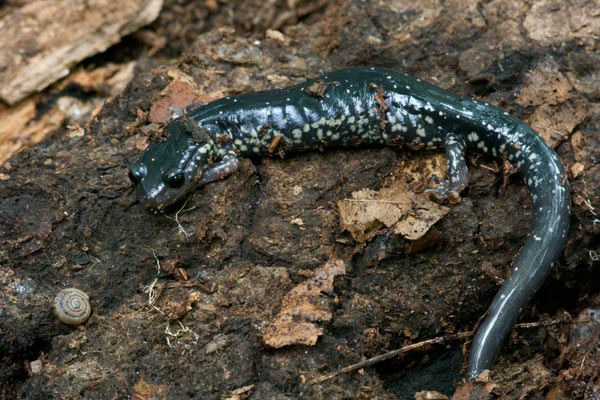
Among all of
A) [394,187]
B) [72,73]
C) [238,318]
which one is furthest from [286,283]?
[72,73]

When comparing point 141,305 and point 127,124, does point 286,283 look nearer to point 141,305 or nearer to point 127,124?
point 141,305

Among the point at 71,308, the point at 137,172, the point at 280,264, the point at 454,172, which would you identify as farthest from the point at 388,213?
the point at 71,308

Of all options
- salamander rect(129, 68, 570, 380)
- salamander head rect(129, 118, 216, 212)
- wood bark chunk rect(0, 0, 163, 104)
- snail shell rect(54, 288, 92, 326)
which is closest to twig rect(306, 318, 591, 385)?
salamander rect(129, 68, 570, 380)

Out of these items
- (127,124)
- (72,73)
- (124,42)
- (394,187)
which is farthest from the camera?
(124,42)

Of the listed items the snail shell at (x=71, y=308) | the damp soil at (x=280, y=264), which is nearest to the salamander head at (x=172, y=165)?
the damp soil at (x=280, y=264)

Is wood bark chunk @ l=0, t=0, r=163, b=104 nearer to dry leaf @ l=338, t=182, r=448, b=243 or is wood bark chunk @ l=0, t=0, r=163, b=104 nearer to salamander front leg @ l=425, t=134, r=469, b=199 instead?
dry leaf @ l=338, t=182, r=448, b=243

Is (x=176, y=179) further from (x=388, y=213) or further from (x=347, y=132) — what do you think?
(x=388, y=213)
